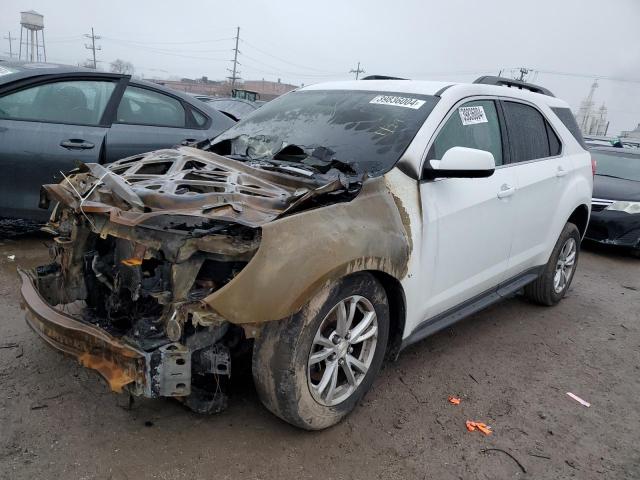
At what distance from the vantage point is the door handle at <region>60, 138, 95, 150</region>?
14.7ft

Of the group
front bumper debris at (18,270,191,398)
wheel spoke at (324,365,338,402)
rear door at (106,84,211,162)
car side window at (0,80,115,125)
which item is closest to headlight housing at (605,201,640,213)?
rear door at (106,84,211,162)

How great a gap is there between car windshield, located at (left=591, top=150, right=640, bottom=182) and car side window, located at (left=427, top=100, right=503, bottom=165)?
5678 millimetres

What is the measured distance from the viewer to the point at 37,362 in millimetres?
2973

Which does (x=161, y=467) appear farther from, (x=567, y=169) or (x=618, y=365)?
(x=567, y=169)

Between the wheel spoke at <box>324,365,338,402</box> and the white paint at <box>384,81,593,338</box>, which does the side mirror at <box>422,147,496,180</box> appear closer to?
the white paint at <box>384,81,593,338</box>

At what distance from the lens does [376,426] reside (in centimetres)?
271

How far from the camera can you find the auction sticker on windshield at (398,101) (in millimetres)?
3164

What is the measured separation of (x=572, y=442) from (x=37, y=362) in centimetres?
304

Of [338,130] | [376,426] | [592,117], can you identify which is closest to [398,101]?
[338,130]

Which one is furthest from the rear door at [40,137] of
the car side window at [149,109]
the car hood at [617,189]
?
the car hood at [617,189]

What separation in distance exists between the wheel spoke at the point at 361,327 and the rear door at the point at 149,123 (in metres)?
2.80

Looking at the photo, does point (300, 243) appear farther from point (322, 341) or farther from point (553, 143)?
point (553, 143)

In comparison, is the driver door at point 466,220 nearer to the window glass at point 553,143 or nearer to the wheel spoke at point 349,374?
the wheel spoke at point 349,374

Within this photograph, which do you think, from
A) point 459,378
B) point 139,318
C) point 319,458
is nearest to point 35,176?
point 139,318
